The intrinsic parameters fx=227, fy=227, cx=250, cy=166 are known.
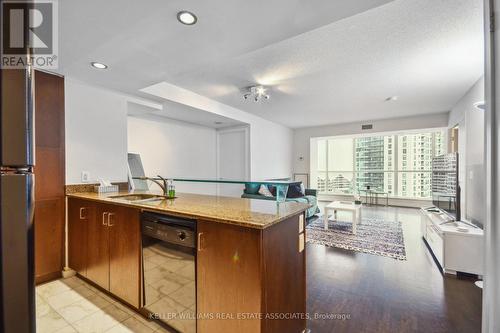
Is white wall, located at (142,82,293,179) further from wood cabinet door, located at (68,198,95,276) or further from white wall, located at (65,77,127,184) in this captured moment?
wood cabinet door, located at (68,198,95,276)

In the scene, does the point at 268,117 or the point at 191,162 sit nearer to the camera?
the point at 191,162

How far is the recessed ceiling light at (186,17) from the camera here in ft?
4.96

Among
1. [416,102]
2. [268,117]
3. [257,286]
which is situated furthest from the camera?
[268,117]

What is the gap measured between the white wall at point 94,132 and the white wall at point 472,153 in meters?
4.70

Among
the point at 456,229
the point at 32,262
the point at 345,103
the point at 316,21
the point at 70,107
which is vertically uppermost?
the point at 345,103

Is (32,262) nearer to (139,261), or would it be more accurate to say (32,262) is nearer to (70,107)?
(139,261)

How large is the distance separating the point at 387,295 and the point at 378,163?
632cm

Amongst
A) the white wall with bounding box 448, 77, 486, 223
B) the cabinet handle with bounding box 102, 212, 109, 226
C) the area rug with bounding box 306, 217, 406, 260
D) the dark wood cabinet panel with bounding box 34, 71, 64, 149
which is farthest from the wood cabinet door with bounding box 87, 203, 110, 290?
the white wall with bounding box 448, 77, 486, 223

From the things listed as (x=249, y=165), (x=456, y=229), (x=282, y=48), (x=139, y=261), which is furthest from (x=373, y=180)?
(x=139, y=261)

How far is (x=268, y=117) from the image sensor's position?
602cm

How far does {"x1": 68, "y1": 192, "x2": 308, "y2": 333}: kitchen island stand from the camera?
4.08ft

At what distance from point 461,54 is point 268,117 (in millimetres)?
3905

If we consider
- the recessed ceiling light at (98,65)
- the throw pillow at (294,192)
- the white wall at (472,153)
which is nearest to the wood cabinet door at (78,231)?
the recessed ceiling light at (98,65)

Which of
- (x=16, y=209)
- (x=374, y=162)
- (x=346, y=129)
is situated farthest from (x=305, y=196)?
(x=16, y=209)
